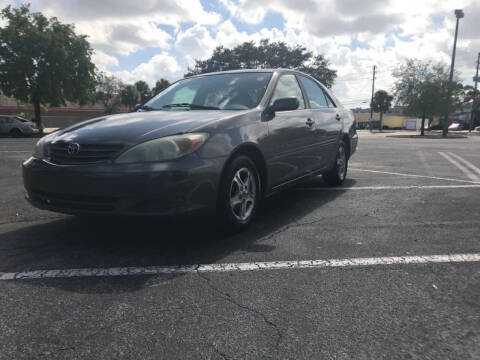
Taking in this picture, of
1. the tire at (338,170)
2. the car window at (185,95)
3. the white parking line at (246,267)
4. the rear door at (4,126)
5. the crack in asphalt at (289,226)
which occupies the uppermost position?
the car window at (185,95)

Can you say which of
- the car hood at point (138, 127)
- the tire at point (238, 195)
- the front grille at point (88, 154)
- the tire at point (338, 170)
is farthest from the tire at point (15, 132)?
the tire at point (238, 195)

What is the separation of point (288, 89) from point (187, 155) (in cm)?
203

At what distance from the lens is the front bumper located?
2.98 meters

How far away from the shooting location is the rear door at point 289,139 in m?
4.09

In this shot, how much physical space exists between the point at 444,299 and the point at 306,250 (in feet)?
3.60

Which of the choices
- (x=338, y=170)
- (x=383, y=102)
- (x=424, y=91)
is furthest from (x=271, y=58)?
(x=338, y=170)

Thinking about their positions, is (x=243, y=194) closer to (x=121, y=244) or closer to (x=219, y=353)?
(x=121, y=244)

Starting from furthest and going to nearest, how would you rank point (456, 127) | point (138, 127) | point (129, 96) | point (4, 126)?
point (129, 96)
point (456, 127)
point (4, 126)
point (138, 127)

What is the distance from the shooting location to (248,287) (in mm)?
2547

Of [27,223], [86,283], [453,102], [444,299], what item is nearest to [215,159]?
[86,283]

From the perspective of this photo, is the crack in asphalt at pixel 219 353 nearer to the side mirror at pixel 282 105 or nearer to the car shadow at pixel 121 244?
the car shadow at pixel 121 244

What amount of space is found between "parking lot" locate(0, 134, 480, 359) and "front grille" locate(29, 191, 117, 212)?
0.14m

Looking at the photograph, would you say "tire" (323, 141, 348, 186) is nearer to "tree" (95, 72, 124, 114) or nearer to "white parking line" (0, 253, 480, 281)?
"white parking line" (0, 253, 480, 281)

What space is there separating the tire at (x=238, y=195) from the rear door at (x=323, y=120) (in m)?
1.58
